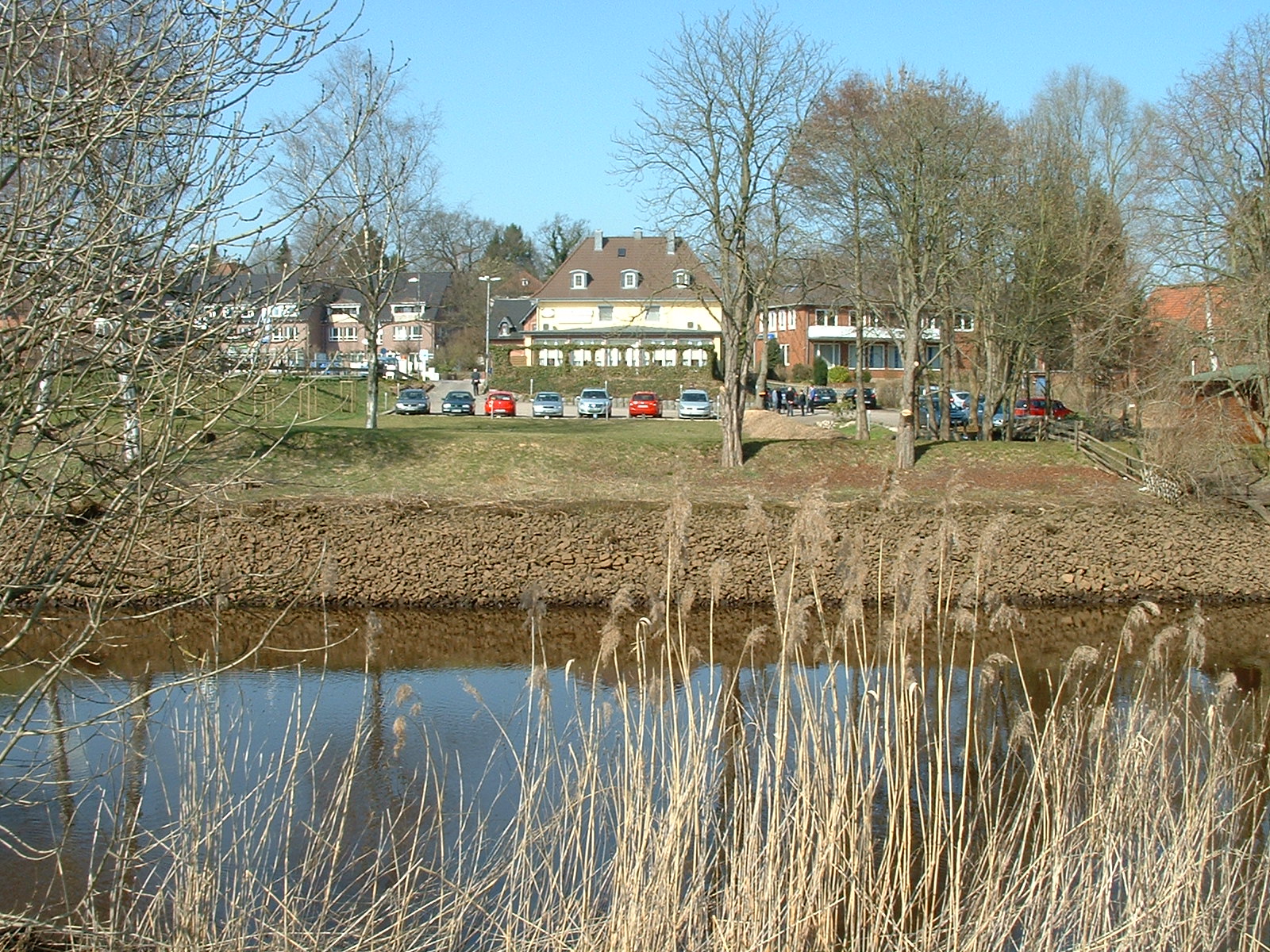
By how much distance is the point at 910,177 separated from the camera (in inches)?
1037

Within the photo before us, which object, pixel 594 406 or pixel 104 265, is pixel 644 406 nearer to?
pixel 594 406

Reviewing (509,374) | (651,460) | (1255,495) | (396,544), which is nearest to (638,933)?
(396,544)

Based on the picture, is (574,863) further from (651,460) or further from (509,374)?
(509,374)

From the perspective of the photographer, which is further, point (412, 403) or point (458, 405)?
point (458, 405)

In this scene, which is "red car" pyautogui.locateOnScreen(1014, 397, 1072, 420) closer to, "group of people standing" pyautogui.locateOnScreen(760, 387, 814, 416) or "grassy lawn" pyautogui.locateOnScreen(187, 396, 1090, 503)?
"group of people standing" pyautogui.locateOnScreen(760, 387, 814, 416)

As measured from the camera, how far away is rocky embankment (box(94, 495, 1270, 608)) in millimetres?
18844

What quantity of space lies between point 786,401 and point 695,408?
4833 mm

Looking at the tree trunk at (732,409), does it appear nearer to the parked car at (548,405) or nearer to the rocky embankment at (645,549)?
the rocky embankment at (645,549)

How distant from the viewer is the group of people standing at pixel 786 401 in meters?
47.4

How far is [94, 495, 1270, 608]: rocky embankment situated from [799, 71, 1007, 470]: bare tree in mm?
5765

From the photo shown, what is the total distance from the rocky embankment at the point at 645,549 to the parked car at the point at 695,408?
23.8 m

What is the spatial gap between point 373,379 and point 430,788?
20749 millimetres

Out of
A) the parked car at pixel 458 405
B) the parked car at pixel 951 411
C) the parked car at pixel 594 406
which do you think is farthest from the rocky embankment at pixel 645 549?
the parked car at pixel 458 405

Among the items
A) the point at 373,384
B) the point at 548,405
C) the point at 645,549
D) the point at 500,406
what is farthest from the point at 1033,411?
the point at 645,549
